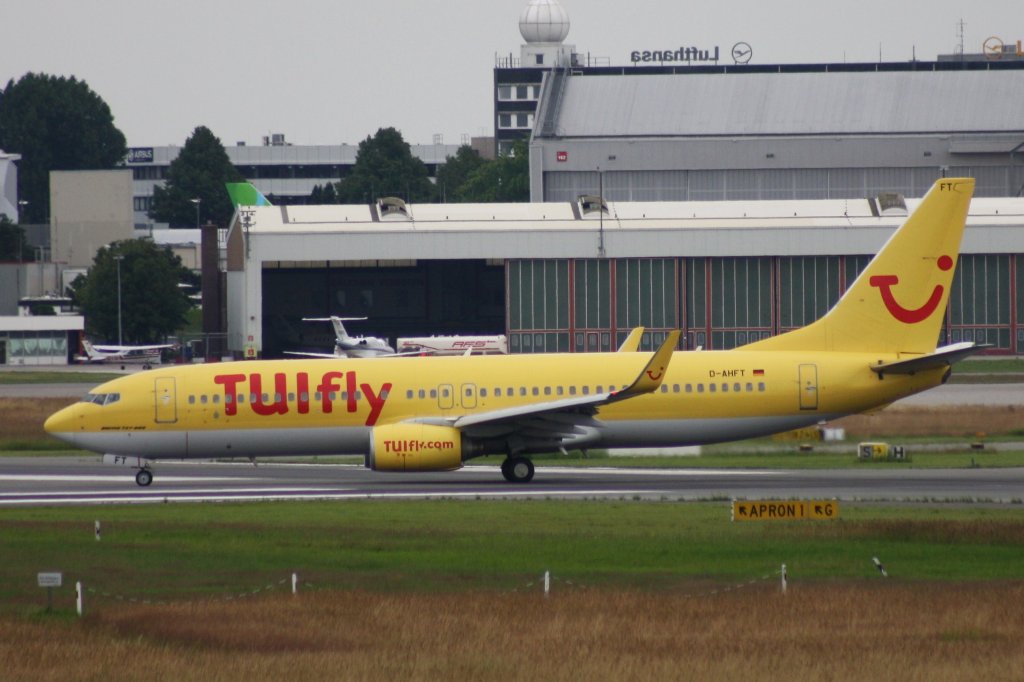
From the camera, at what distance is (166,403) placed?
41875 millimetres

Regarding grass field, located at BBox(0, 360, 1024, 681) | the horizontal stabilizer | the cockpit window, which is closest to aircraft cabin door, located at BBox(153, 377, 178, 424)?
the cockpit window

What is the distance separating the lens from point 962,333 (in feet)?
312

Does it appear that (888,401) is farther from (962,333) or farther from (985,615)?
(962,333)

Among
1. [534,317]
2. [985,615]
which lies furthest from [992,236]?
[985,615]

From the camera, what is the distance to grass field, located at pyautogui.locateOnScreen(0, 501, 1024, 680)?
1939 cm

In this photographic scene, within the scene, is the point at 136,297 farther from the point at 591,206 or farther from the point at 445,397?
the point at 445,397

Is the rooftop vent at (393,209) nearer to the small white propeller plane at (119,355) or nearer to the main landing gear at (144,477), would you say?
the small white propeller plane at (119,355)

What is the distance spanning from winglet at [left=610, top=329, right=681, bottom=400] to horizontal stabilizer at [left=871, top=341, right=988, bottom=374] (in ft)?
19.8

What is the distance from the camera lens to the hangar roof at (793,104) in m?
122

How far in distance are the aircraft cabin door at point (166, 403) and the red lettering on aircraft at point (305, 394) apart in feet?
Answer: 4.55

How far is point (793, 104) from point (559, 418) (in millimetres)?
89464

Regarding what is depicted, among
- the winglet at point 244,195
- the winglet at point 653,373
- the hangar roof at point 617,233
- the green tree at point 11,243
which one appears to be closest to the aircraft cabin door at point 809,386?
the winglet at point 653,373

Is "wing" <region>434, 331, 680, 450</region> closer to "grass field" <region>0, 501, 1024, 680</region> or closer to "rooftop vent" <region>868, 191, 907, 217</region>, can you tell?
"grass field" <region>0, 501, 1024, 680</region>

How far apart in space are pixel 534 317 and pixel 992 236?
27.4 meters
